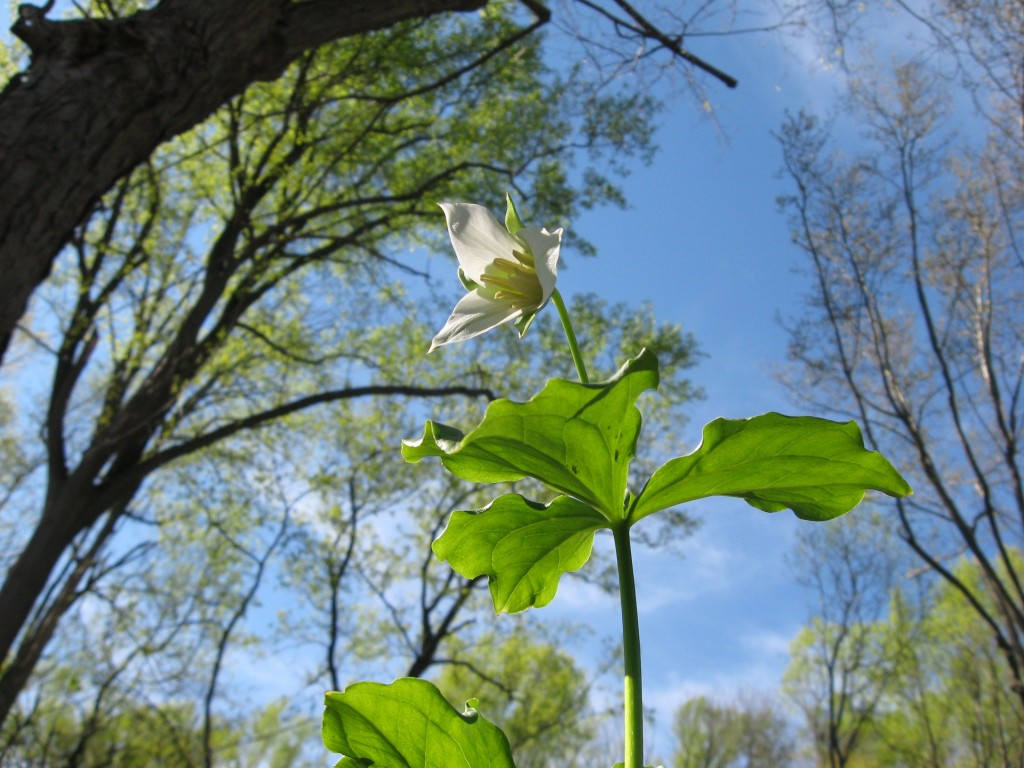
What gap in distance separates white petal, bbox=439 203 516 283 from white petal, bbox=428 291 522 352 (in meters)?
0.03

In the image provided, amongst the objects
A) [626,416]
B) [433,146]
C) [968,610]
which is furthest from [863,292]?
[968,610]

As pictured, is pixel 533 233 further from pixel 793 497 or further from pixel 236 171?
pixel 236 171

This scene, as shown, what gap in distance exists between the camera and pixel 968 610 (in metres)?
13.1

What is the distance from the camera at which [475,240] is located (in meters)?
0.76

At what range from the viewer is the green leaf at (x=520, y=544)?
713 millimetres

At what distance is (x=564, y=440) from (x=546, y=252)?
0.18 m

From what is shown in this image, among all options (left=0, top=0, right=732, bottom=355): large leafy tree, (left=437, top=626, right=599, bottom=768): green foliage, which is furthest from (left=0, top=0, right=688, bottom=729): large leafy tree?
(left=437, top=626, right=599, bottom=768): green foliage

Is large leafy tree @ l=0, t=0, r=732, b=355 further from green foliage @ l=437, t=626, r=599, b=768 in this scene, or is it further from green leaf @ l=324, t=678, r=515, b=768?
green foliage @ l=437, t=626, r=599, b=768

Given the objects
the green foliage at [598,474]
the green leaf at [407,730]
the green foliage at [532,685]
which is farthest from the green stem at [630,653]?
the green foliage at [532,685]

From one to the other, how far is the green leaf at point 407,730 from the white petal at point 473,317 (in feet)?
1.08

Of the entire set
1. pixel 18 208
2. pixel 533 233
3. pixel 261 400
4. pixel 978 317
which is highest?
pixel 978 317

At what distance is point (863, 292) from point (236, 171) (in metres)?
6.64

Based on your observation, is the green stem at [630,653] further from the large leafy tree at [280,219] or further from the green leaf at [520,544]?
the large leafy tree at [280,219]

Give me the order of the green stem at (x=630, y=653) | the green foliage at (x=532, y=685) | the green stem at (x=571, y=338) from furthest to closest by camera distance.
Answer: the green foliage at (x=532, y=685) → the green stem at (x=571, y=338) → the green stem at (x=630, y=653)
